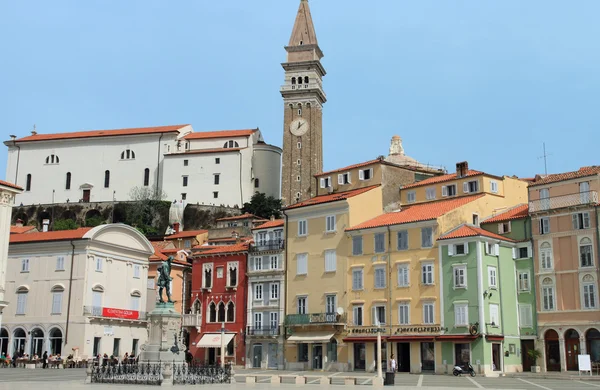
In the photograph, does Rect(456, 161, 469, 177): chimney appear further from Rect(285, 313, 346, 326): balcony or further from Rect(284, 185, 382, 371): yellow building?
Rect(285, 313, 346, 326): balcony

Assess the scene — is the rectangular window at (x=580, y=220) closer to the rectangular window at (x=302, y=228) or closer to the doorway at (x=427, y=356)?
the doorway at (x=427, y=356)

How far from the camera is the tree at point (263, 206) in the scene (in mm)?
108250

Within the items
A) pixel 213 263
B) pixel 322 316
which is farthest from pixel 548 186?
pixel 213 263

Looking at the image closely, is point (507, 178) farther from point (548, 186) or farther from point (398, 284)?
point (398, 284)

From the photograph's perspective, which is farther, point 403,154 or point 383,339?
point 403,154

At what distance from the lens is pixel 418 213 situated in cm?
5700

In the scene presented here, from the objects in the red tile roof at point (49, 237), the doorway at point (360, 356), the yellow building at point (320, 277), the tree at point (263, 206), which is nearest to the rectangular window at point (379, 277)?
the yellow building at point (320, 277)

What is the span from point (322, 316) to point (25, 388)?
31.6m

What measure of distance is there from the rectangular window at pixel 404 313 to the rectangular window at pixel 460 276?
4083 mm

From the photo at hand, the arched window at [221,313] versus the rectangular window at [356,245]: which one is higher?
the rectangular window at [356,245]

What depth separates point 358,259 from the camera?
58.1 metres

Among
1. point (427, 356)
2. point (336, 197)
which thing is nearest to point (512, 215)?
point (427, 356)

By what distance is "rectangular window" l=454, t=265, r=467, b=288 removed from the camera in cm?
5194

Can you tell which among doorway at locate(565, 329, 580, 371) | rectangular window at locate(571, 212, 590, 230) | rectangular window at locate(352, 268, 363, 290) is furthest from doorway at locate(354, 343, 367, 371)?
rectangular window at locate(571, 212, 590, 230)
